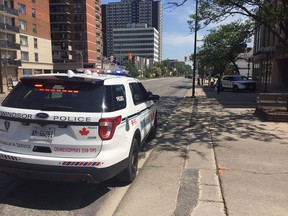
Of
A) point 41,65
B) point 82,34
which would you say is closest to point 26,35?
point 41,65

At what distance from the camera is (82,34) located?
90.2m

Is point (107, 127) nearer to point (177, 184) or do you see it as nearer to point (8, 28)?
point (177, 184)

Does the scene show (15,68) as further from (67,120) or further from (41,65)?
(67,120)

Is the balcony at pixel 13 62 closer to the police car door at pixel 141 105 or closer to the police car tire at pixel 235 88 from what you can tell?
the police car tire at pixel 235 88

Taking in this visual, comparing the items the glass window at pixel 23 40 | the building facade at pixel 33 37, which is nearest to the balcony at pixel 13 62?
the building facade at pixel 33 37

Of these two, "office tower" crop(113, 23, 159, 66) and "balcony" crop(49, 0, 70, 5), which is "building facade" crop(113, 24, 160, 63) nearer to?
"office tower" crop(113, 23, 159, 66)

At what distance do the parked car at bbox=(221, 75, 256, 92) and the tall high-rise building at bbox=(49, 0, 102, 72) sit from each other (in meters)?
60.6

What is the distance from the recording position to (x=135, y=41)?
507 feet

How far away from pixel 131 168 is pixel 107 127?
48.9 inches

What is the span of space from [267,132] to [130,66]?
9912 centimetres

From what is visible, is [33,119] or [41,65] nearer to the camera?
[33,119]

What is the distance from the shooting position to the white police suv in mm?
4238

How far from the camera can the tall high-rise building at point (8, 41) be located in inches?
1991

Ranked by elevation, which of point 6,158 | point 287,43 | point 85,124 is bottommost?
point 6,158
